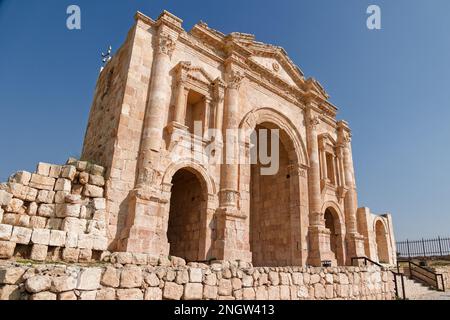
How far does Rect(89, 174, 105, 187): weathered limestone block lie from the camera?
340 inches

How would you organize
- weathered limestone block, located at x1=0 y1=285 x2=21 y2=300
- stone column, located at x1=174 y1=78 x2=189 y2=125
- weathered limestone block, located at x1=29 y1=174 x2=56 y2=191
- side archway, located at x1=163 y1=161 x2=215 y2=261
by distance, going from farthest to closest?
stone column, located at x1=174 y1=78 x2=189 y2=125 → side archway, located at x1=163 y1=161 x2=215 y2=261 → weathered limestone block, located at x1=29 y1=174 x2=56 y2=191 → weathered limestone block, located at x1=0 y1=285 x2=21 y2=300

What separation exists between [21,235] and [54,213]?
3.12ft

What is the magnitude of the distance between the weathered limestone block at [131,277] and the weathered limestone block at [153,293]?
192mm

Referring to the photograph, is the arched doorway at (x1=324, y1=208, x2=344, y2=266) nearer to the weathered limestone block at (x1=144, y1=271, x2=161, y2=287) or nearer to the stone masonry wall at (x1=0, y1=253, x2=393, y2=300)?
the stone masonry wall at (x1=0, y1=253, x2=393, y2=300)

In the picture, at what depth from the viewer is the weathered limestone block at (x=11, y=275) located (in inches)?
160

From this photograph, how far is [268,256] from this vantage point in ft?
49.4

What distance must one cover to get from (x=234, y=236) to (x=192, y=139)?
374 cm

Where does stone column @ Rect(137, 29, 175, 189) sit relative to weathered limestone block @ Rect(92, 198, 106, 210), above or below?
above

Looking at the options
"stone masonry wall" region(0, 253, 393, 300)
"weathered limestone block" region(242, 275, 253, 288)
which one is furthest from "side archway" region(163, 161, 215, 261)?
"weathered limestone block" region(242, 275, 253, 288)

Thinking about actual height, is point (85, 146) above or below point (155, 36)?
below

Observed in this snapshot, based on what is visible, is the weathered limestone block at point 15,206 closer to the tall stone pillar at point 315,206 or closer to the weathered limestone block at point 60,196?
the weathered limestone block at point 60,196

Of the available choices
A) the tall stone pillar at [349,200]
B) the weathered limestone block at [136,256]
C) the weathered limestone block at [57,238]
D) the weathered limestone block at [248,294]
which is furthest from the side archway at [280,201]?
the weathered limestone block at [57,238]
